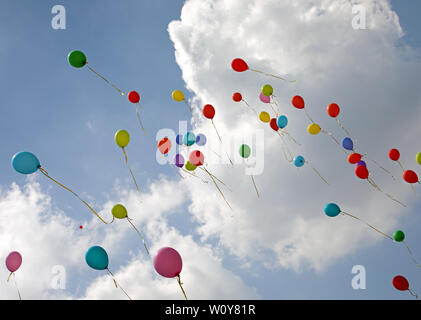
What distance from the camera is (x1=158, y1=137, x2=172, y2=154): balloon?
7914 mm

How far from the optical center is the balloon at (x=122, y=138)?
22.1 ft

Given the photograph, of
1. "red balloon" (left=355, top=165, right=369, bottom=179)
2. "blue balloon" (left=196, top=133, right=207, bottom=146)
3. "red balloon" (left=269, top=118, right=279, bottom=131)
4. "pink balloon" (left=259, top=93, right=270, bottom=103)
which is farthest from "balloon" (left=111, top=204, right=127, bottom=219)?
"red balloon" (left=355, top=165, right=369, bottom=179)

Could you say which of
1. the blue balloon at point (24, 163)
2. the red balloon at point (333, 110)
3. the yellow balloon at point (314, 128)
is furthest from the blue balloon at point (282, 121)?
the blue balloon at point (24, 163)

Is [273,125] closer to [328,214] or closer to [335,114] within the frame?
[335,114]

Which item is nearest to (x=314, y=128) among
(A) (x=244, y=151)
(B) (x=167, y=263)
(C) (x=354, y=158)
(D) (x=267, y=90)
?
(C) (x=354, y=158)

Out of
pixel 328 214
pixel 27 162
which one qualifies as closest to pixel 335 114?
pixel 328 214

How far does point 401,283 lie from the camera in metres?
6.55

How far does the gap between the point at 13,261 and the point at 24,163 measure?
2389 mm

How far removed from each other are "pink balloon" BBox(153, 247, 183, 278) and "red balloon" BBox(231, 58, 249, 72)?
499cm

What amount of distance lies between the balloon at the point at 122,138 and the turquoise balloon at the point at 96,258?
2.26m

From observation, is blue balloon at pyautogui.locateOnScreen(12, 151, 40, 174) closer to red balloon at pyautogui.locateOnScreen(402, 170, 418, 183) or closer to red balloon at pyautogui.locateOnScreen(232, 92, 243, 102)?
red balloon at pyautogui.locateOnScreen(232, 92, 243, 102)
